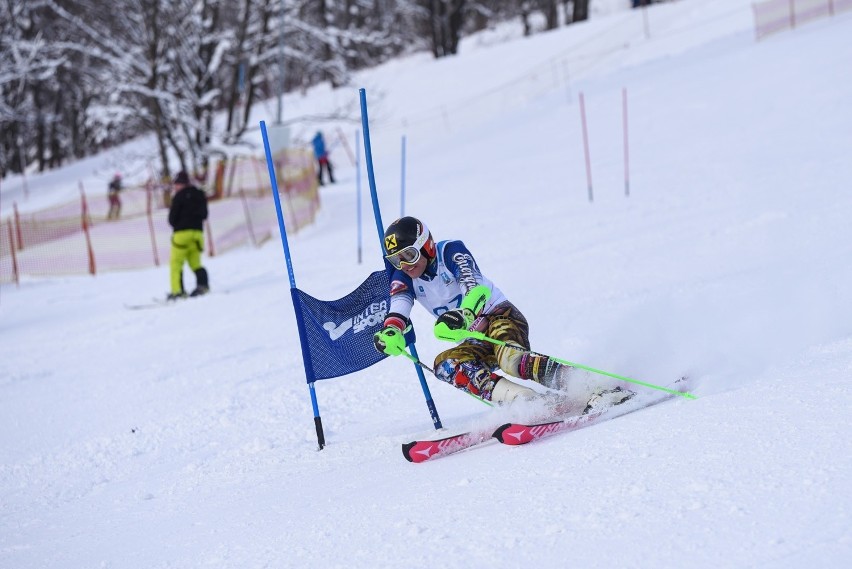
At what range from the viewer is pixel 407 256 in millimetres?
5648

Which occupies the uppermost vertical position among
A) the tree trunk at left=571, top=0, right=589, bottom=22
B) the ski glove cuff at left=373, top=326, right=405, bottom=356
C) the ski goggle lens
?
the tree trunk at left=571, top=0, right=589, bottom=22

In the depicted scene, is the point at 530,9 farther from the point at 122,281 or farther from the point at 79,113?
the point at 122,281

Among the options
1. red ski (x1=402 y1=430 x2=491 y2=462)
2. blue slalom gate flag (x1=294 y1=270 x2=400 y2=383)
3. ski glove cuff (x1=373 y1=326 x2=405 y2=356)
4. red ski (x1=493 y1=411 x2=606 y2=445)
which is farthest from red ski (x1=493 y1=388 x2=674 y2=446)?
blue slalom gate flag (x1=294 y1=270 x2=400 y2=383)

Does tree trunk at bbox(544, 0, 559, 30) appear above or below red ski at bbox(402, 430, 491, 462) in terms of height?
above

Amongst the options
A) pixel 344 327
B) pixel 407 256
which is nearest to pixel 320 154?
pixel 344 327

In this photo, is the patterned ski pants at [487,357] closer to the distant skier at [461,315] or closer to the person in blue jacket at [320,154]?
the distant skier at [461,315]

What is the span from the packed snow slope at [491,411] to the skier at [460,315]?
58 centimetres

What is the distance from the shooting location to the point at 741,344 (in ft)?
21.2

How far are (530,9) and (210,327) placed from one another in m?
43.0

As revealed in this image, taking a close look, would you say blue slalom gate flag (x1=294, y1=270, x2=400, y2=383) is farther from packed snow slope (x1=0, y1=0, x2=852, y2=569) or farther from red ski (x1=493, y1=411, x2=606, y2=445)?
red ski (x1=493, y1=411, x2=606, y2=445)

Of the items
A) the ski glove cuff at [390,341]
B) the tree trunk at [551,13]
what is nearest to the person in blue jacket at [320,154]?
the ski glove cuff at [390,341]

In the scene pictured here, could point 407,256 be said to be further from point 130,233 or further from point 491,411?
point 130,233

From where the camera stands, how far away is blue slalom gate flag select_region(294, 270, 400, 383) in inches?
240

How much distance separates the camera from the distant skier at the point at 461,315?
5.40m
